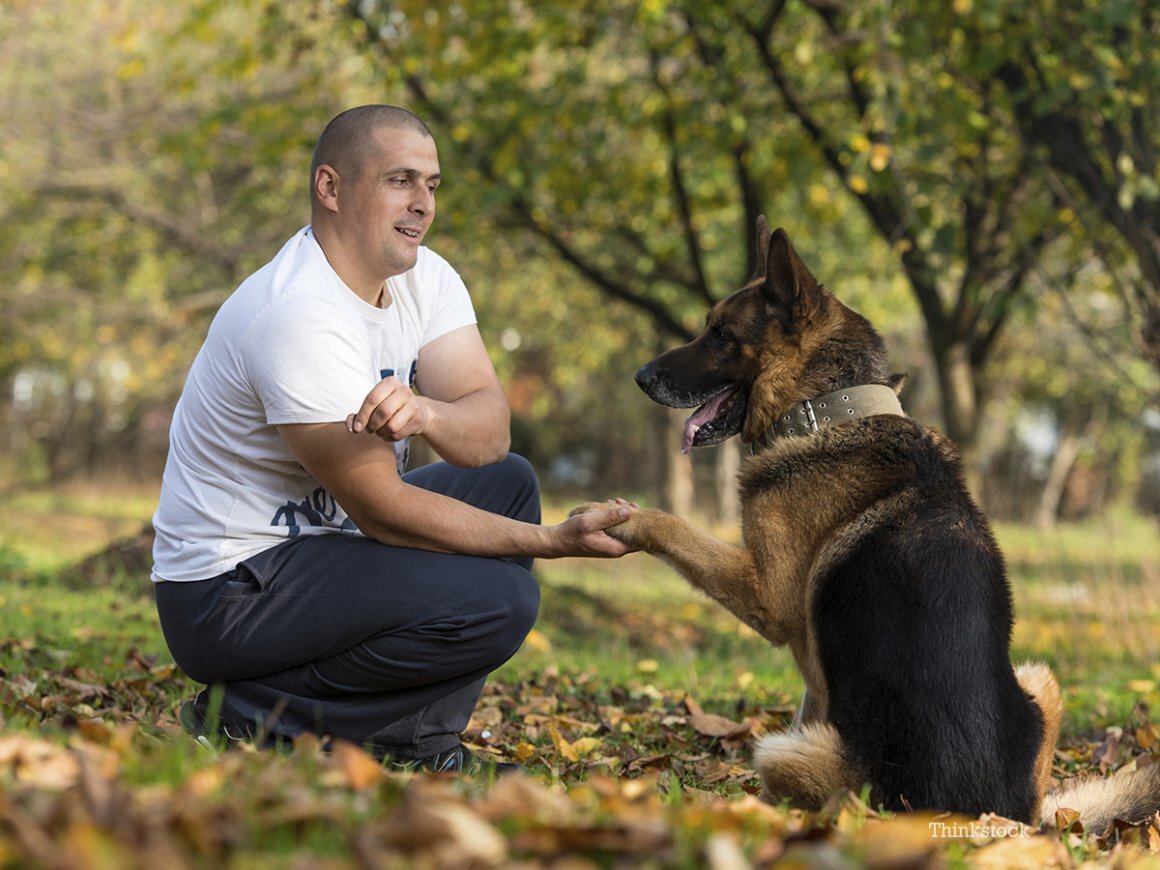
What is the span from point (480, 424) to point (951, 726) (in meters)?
1.83

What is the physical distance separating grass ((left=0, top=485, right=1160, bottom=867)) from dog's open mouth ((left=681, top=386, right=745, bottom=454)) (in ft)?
4.07

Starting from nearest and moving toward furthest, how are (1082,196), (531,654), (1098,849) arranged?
(1098,849)
(531,654)
(1082,196)

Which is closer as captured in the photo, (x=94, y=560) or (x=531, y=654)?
(x=531, y=654)

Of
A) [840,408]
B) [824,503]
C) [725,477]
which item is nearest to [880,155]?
[840,408]

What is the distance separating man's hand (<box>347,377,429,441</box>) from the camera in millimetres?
3400

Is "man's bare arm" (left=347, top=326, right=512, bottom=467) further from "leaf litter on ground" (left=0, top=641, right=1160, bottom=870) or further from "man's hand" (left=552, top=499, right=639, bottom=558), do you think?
"leaf litter on ground" (left=0, top=641, right=1160, bottom=870)

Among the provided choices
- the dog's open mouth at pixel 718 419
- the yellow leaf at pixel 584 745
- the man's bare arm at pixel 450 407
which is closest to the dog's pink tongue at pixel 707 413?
the dog's open mouth at pixel 718 419

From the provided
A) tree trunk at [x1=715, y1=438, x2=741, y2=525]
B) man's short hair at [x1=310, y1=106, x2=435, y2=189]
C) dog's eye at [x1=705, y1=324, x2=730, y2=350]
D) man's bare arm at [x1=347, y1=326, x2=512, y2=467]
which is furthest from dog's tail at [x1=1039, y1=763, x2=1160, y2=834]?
tree trunk at [x1=715, y1=438, x2=741, y2=525]

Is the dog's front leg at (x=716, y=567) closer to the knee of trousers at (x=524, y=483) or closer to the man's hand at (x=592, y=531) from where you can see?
the man's hand at (x=592, y=531)

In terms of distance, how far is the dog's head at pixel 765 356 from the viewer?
4.29m

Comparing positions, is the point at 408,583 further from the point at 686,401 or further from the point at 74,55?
the point at 74,55

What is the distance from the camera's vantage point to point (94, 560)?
8523 millimetres

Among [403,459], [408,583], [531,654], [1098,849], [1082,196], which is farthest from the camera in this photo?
[1082,196]

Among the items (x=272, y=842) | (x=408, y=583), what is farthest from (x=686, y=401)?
(x=272, y=842)
